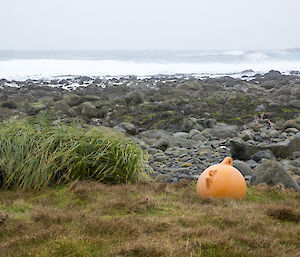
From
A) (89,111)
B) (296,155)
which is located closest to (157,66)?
(89,111)

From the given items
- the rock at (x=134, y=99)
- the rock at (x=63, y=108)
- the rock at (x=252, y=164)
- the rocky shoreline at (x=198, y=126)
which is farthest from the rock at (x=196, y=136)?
the rock at (x=134, y=99)

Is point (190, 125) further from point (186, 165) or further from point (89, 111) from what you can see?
point (89, 111)

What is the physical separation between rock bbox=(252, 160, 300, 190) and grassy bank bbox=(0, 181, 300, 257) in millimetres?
663

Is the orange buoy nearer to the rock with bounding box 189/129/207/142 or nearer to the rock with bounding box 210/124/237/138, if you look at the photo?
the rock with bounding box 189/129/207/142

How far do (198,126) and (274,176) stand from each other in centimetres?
741

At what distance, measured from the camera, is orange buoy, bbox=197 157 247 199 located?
16.5 ft

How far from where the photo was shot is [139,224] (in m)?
3.73

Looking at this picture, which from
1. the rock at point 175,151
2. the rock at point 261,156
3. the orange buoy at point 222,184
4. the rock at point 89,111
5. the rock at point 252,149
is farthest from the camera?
the rock at point 89,111

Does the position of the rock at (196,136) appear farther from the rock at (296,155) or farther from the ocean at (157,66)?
the ocean at (157,66)

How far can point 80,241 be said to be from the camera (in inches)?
127

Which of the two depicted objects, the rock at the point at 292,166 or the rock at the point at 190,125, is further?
the rock at the point at 190,125

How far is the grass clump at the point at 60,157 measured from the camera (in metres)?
5.43

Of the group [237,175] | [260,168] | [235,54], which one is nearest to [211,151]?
[260,168]

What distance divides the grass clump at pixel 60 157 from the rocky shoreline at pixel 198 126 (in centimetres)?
117
